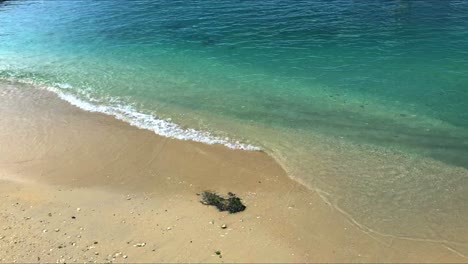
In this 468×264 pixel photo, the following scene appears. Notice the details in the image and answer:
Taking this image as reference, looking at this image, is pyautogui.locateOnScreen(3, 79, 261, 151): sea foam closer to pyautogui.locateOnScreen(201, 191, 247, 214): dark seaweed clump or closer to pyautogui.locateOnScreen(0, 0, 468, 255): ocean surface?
pyautogui.locateOnScreen(0, 0, 468, 255): ocean surface

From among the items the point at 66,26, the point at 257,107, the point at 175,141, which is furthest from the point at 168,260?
the point at 66,26

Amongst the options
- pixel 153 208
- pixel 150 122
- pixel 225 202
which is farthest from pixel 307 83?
pixel 153 208

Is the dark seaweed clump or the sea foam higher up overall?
the sea foam

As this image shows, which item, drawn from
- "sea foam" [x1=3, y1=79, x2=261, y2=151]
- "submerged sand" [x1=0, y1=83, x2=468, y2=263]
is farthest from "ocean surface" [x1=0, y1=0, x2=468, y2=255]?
"submerged sand" [x1=0, y1=83, x2=468, y2=263]

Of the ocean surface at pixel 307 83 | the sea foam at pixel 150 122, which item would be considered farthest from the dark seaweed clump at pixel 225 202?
the sea foam at pixel 150 122

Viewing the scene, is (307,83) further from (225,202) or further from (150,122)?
(225,202)

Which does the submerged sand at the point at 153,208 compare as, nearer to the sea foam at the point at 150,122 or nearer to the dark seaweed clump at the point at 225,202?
the dark seaweed clump at the point at 225,202
